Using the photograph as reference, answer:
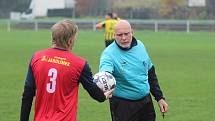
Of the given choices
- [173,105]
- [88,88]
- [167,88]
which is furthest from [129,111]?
[167,88]

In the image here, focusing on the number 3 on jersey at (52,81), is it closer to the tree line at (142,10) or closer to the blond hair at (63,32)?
the blond hair at (63,32)

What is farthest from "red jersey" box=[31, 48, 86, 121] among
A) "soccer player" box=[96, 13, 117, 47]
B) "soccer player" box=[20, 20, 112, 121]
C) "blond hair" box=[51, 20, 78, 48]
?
"soccer player" box=[96, 13, 117, 47]

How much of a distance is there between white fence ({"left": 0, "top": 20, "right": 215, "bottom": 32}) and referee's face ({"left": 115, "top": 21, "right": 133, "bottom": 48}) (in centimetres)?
4864

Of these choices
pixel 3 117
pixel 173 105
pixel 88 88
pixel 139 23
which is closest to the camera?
pixel 88 88

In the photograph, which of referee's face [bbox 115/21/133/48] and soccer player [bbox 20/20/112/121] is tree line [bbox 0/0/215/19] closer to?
referee's face [bbox 115/21/133/48]

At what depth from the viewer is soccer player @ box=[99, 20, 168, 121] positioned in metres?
6.66

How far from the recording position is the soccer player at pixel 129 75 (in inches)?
262

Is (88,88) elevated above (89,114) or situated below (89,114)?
above

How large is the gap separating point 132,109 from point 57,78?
186 centimetres

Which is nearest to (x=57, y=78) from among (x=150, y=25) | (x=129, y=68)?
(x=129, y=68)

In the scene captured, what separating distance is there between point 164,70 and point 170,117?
371 inches

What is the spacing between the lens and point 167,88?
607 inches

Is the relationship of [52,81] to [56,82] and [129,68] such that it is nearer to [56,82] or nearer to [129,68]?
[56,82]

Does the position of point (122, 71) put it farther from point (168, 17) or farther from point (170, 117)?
point (168, 17)
